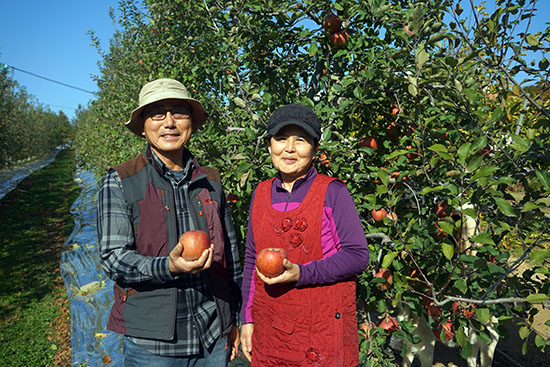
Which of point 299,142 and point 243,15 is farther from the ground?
point 243,15

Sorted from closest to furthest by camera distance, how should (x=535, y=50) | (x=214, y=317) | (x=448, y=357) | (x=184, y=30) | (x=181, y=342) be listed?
(x=181, y=342) → (x=214, y=317) → (x=535, y=50) → (x=184, y=30) → (x=448, y=357)

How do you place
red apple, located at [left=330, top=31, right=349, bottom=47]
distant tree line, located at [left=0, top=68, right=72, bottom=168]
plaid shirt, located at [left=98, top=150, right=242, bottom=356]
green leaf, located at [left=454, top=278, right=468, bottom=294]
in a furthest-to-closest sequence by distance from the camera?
distant tree line, located at [left=0, top=68, right=72, bottom=168] → red apple, located at [left=330, top=31, right=349, bottom=47] → green leaf, located at [left=454, top=278, right=468, bottom=294] → plaid shirt, located at [left=98, top=150, right=242, bottom=356]

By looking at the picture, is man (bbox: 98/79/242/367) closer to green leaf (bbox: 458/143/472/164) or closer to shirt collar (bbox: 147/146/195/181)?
shirt collar (bbox: 147/146/195/181)

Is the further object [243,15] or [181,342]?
[243,15]

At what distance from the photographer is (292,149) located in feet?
4.75

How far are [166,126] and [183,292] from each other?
2.25ft

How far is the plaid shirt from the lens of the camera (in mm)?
1375

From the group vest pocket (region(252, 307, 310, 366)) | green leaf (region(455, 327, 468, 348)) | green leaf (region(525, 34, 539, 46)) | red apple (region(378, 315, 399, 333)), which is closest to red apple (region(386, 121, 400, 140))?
green leaf (region(525, 34, 539, 46))

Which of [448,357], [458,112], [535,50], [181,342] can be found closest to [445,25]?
[535,50]

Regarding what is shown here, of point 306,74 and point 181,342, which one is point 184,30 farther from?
point 181,342

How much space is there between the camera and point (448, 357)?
3988 mm

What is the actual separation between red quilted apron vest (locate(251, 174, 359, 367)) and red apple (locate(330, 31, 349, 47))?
3.66 feet

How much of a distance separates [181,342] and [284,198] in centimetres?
70

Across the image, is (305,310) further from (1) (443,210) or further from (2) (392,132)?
(2) (392,132)
